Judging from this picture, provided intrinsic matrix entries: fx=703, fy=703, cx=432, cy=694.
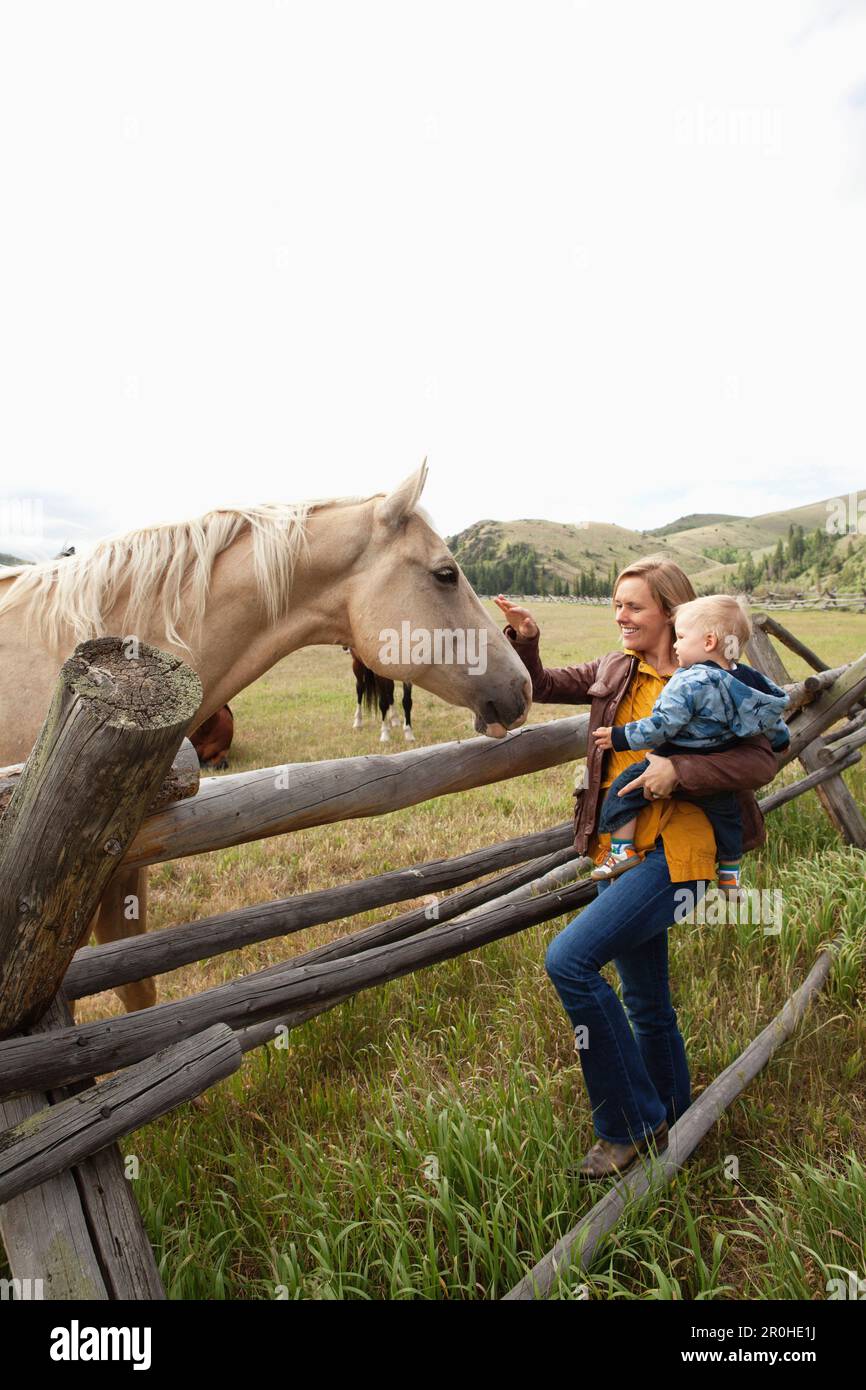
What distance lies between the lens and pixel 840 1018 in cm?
302

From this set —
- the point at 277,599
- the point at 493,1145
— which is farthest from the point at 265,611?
the point at 493,1145

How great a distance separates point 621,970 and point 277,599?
195 cm

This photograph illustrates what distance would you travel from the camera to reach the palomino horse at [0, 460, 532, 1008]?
9.00 feet

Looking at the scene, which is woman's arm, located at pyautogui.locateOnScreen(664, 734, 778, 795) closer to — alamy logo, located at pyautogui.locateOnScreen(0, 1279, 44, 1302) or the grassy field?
the grassy field

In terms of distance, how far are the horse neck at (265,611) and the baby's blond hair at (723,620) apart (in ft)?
4.91

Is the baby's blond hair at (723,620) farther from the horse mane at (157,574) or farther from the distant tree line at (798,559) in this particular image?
the distant tree line at (798,559)

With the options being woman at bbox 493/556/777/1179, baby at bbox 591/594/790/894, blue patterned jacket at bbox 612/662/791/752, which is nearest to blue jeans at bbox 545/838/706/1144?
woman at bbox 493/556/777/1179

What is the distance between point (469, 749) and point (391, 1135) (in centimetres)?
140

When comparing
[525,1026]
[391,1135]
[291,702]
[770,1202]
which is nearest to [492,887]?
[525,1026]

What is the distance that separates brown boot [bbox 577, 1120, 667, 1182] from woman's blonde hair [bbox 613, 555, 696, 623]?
5.51 feet
